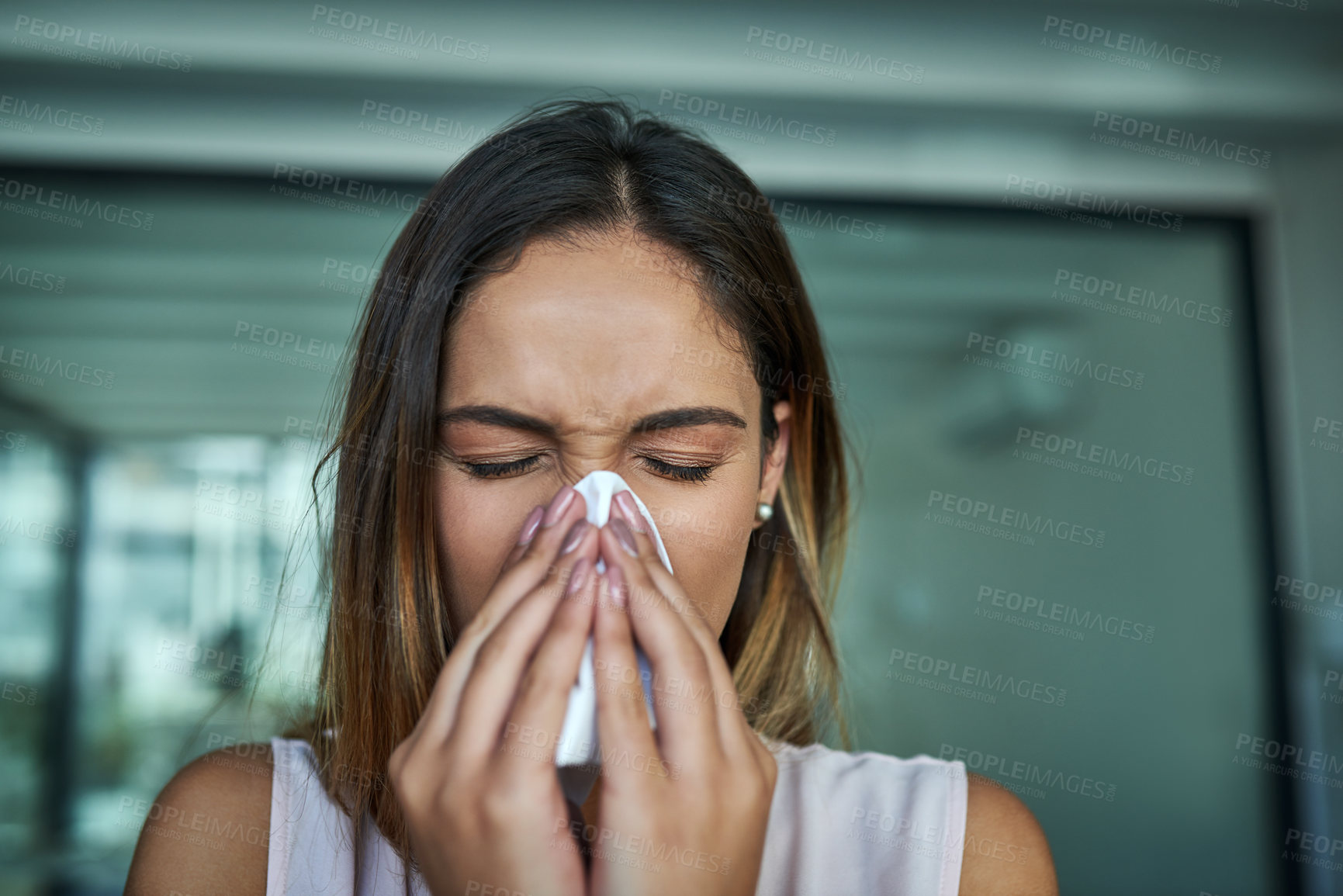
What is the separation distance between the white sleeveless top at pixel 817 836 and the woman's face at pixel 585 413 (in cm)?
36

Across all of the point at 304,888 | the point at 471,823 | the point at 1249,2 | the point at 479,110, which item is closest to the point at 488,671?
the point at 471,823

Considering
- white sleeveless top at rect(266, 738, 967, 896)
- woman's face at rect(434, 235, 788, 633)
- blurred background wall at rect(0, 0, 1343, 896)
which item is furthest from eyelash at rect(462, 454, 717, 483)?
blurred background wall at rect(0, 0, 1343, 896)

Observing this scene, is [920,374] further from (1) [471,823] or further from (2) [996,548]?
(1) [471,823]

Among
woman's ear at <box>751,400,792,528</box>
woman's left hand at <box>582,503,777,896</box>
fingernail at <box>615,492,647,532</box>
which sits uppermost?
woman's ear at <box>751,400,792,528</box>

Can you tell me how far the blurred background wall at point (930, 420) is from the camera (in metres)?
3.27

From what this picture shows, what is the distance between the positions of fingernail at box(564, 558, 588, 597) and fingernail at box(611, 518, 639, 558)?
0.18 ft

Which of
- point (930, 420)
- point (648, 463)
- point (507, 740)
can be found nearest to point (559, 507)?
point (648, 463)

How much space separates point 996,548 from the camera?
3.52 metres

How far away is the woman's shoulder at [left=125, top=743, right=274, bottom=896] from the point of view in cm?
123

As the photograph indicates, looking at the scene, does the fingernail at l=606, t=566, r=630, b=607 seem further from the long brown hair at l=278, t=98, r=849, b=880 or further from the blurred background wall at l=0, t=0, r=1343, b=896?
the blurred background wall at l=0, t=0, r=1343, b=896

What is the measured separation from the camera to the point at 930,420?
3.57 metres

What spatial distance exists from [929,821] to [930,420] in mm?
2416

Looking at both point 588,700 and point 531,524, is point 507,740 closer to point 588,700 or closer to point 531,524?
point 588,700

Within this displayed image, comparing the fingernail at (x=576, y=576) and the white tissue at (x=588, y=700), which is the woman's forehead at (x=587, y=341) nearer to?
the white tissue at (x=588, y=700)
